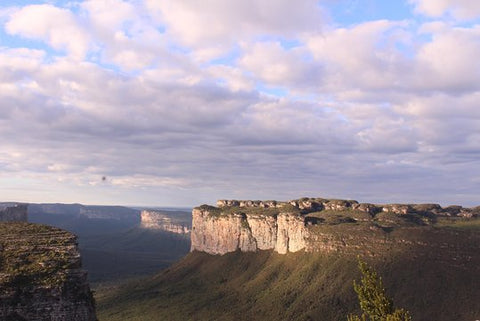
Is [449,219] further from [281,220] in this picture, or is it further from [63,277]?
[63,277]

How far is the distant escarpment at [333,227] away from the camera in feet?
393

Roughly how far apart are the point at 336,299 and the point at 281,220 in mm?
49324

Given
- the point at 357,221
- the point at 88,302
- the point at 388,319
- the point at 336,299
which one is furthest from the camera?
the point at 357,221

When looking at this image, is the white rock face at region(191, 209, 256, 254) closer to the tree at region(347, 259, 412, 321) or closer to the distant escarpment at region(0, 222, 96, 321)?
the distant escarpment at region(0, 222, 96, 321)

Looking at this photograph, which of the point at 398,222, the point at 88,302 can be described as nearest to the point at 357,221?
the point at 398,222

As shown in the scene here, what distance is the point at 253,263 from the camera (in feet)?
538

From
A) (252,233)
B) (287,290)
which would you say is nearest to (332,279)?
(287,290)

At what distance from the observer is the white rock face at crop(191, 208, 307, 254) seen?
150 m

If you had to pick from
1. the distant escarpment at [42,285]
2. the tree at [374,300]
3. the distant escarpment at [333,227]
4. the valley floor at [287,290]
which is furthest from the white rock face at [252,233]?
the tree at [374,300]

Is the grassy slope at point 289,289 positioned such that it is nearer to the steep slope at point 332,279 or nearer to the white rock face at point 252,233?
the steep slope at point 332,279

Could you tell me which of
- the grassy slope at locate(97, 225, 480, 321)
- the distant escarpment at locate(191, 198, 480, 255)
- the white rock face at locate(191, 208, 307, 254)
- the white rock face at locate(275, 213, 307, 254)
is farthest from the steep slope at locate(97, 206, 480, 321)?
the white rock face at locate(191, 208, 307, 254)

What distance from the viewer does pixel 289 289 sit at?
128500mm

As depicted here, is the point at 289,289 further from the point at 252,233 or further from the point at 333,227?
the point at 252,233

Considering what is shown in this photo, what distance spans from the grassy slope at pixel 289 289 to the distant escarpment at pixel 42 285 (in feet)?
241
